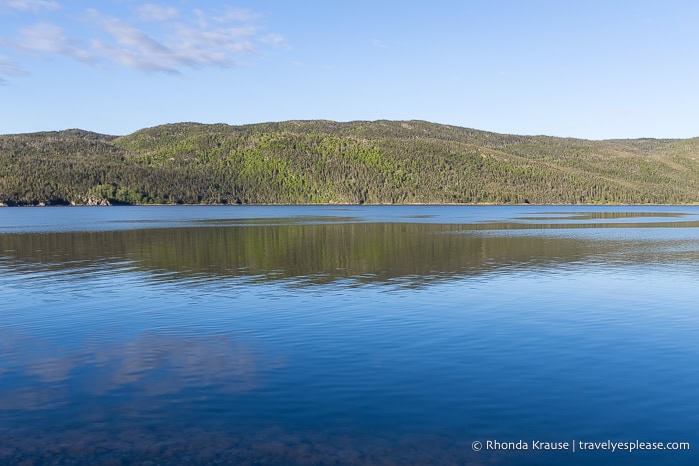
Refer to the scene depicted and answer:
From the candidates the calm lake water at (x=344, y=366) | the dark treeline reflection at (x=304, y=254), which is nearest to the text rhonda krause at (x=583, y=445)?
the calm lake water at (x=344, y=366)

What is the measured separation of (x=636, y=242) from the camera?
95125mm

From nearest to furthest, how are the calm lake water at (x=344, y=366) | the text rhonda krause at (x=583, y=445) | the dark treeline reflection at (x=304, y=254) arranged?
the text rhonda krause at (x=583, y=445) → the calm lake water at (x=344, y=366) → the dark treeline reflection at (x=304, y=254)

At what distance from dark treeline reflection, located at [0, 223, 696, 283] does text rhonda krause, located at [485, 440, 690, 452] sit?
34.5m

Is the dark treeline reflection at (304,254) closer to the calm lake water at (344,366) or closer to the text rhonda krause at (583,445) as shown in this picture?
the calm lake water at (344,366)

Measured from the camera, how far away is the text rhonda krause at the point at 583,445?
59.9ft

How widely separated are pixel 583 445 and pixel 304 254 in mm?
57717

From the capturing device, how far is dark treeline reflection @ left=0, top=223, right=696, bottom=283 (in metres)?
59.0

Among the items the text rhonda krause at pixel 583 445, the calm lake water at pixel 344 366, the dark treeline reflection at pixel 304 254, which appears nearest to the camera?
the text rhonda krause at pixel 583 445

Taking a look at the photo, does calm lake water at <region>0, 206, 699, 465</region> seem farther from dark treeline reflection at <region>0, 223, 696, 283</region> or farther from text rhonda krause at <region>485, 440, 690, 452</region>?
dark treeline reflection at <region>0, 223, 696, 283</region>

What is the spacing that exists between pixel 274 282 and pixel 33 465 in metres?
34.6

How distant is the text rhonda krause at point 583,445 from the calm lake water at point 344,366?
18cm

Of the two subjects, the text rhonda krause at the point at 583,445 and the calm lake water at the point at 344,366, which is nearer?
the text rhonda krause at the point at 583,445

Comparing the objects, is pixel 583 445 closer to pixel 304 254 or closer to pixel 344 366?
pixel 344 366

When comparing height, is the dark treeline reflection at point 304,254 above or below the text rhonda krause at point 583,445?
above
